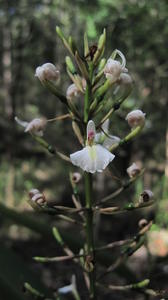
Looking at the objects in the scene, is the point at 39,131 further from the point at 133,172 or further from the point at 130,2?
the point at 130,2

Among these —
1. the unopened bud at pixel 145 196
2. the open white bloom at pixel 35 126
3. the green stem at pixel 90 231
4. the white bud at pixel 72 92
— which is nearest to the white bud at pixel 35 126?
the open white bloom at pixel 35 126

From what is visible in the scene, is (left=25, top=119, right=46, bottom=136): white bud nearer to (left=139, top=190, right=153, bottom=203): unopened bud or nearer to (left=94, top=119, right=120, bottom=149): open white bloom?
(left=94, top=119, right=120, bottom=149): open white bloom

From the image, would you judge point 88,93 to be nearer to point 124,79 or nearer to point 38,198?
point 124,79

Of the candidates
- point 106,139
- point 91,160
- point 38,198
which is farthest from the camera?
point 106,139

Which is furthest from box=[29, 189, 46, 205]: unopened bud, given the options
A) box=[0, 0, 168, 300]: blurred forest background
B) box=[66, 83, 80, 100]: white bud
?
box=[66, 83, 80, 100]: white bud

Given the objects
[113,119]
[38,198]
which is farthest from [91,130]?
[113,119]

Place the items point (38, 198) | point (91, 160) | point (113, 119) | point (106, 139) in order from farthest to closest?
point (113, 119), point (106, 139), point (38, 198), point (91, 160)

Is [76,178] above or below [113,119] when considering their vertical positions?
below

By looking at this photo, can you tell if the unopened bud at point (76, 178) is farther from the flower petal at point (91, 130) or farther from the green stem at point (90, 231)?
the flower petal at point (91, 130)
